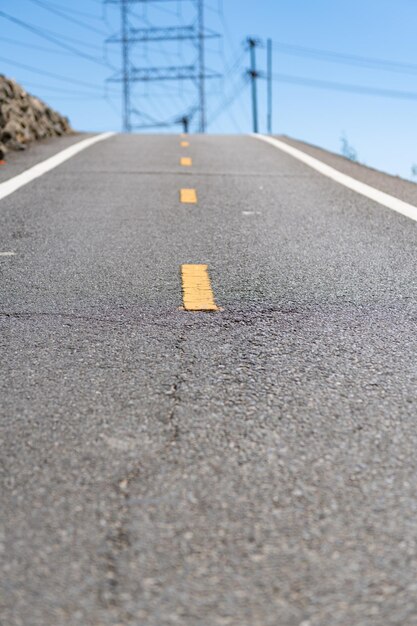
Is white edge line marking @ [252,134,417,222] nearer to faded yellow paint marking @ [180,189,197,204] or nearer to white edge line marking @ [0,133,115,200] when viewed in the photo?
faded yellow paint marking @ [180,189,197,204]

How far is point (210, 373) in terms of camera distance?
342 cm

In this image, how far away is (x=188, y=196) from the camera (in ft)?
29.5

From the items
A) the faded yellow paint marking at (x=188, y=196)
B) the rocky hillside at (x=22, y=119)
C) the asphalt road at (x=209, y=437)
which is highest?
the rocky hillside at (x=22, y=119)

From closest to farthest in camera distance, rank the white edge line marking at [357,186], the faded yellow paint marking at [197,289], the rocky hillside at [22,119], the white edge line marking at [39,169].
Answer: the faded yellow paint marking at [197,289]
the white edge line marking at [357,186]
the white edge line marking at [39,169]
the rocky hillside at [22,119]

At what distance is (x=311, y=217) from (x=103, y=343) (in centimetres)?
424

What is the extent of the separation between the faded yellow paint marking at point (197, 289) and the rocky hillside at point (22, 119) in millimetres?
8219

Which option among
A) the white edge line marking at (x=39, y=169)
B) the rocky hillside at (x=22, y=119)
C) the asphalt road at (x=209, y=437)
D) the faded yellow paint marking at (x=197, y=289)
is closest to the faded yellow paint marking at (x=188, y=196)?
the white edge line marking at (x=39, y=169)

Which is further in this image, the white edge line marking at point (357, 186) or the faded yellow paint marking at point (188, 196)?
the faded yellow paint marking at point (188, 196)

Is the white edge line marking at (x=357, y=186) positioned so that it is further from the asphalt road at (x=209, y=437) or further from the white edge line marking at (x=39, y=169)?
the white edge line marking at (x=39, y=169)

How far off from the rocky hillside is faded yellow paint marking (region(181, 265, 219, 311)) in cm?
822

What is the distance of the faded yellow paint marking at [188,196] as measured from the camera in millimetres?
8609

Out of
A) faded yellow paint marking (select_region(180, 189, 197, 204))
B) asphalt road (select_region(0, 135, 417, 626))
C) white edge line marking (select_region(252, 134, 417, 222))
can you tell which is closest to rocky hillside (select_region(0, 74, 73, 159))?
faded yellow paint marking (select_region(180, 189, 197, 204))

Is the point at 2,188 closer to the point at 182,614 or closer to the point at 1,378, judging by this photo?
the point at 1,378

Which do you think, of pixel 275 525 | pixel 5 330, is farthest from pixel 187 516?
pixel 5 330
